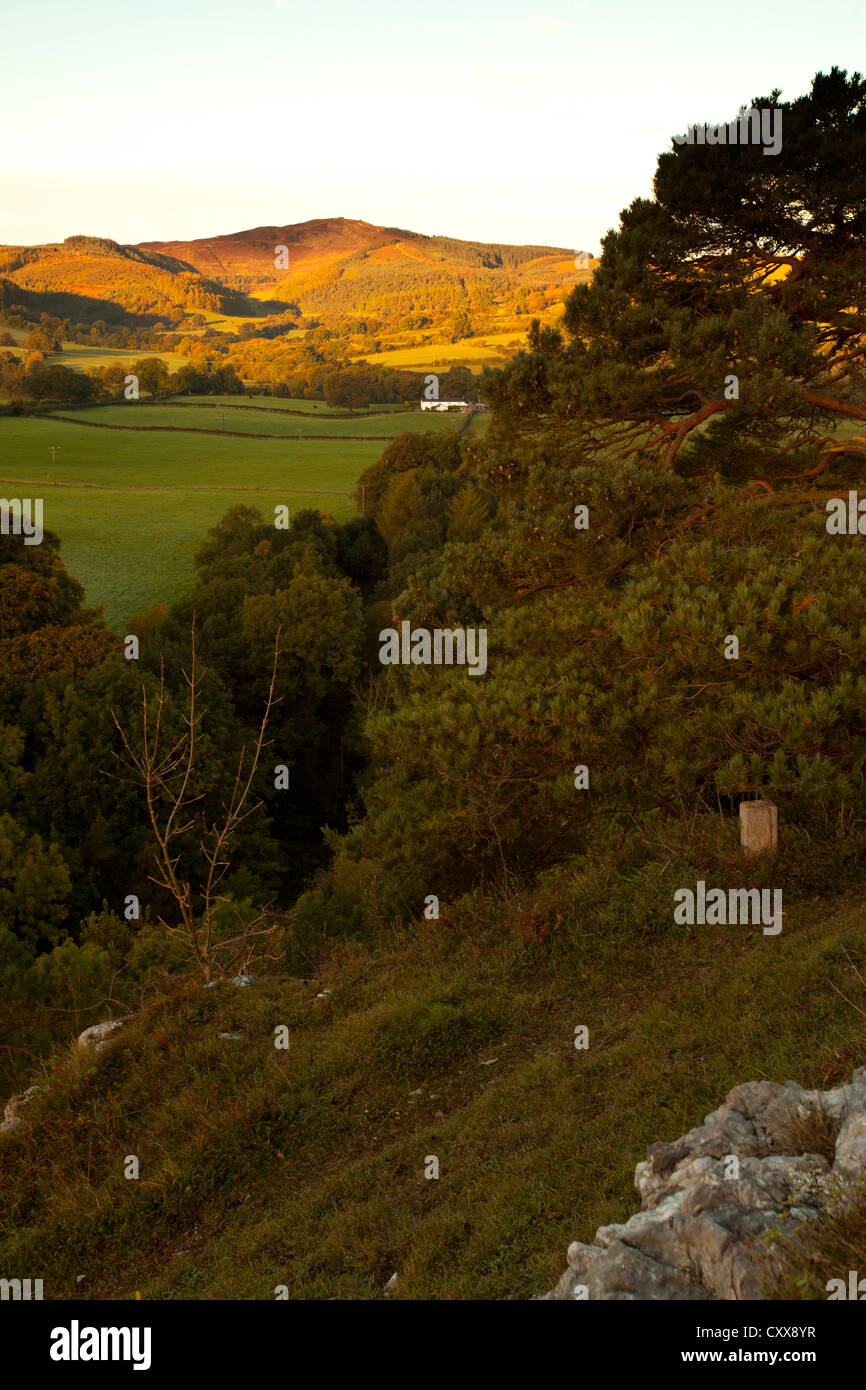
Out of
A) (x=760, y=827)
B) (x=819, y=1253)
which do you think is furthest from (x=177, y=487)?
(x=819, y=1253)

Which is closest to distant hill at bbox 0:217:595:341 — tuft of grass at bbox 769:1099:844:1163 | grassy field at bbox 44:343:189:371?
grassy field at bbox 44:343:189:371

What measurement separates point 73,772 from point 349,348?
10565 cm

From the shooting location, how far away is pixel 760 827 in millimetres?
10391

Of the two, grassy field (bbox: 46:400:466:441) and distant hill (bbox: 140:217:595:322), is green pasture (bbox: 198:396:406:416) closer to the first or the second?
grassy field (bbox: 46:400:466:441)

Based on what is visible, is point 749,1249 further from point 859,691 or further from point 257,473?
point 257,473

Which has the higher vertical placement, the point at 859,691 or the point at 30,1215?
the point at 859,691

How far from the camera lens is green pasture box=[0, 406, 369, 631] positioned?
2169 inches

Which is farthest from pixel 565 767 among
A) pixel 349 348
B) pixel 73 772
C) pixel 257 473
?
pixel 349 348

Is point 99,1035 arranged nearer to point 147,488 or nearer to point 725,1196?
point 725,1196

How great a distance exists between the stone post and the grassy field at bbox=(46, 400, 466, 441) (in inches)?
3085

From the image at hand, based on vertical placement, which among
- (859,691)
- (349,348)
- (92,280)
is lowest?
(859,691)

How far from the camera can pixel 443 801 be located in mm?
13672

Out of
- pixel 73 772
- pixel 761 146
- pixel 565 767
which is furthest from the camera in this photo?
pixel 73 772

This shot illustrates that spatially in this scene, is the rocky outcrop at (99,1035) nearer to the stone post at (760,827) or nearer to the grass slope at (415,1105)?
the grass slope at (415,1105)
